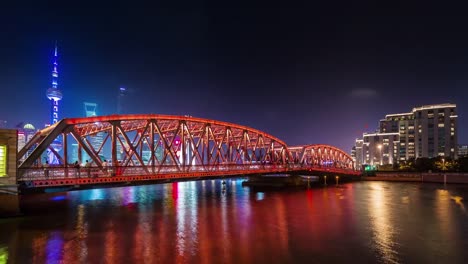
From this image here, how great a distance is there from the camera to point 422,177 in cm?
9656

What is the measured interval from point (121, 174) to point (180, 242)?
16039 millimetres

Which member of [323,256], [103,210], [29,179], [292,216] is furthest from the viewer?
[103,210]

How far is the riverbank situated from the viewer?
86.4 metres

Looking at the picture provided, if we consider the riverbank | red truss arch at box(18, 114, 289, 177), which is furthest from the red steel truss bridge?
the riverbank

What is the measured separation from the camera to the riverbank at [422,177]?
8644 centimetres

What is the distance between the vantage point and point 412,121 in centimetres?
18350

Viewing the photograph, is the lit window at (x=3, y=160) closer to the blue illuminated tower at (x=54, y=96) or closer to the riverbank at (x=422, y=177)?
the riverbank at (x=422, y=177)

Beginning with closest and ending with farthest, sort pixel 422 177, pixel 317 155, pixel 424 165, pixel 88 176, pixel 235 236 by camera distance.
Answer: pixel 235 236 → pixel 88 176 → pixel 422 177 → pixel 317 155 → pixel 424 165

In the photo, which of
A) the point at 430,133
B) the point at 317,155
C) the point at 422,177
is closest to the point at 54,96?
the point at 317,155

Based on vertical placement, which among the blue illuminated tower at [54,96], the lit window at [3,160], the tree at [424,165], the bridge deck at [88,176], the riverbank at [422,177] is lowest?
the riverbank at [422,177]

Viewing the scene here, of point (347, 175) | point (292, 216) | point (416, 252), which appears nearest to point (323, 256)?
point (416, 252)

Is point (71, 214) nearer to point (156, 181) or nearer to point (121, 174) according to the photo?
point (121, 174)

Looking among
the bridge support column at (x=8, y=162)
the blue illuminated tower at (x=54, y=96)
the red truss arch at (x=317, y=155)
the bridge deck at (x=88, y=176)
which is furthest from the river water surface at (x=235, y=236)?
the blue illuminated tower at (x=54, y=96)

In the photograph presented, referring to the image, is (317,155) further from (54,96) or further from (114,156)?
(54,96)
